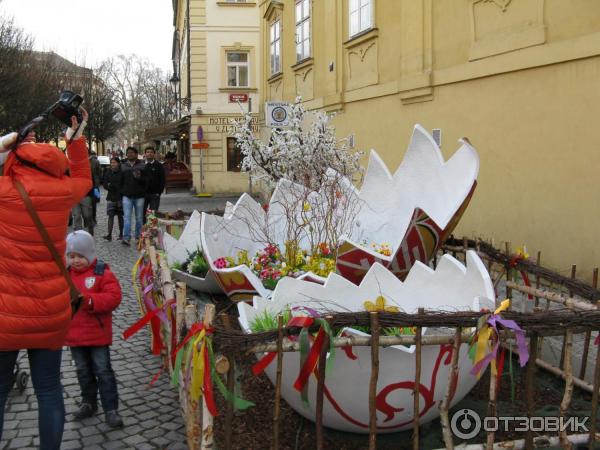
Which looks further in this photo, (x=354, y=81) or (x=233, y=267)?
(x=354, y=81)

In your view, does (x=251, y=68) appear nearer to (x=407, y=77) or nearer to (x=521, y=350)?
(x=407, y=77)

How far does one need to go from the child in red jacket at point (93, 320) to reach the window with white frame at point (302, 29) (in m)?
11.8

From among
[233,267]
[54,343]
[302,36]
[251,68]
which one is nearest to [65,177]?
[54,343]

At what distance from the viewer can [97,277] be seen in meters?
3.71

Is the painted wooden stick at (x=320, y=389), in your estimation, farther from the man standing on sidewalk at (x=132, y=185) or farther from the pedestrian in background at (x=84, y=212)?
the pedestrian in background at (x=84, y=212)

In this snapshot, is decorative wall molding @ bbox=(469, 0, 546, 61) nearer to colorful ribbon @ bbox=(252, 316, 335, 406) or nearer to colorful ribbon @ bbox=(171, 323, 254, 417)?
colorful ribbon @ bbox=(252, 316, 335, 406)

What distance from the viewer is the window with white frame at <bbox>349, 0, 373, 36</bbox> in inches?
450

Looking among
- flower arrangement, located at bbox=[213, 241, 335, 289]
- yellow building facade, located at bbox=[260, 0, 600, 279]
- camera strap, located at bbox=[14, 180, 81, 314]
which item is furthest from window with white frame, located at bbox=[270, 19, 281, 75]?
camera strap, located at bbox=[14, 180, 81, 314]

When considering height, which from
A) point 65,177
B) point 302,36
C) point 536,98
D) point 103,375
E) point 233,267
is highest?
Answer: point 302,36

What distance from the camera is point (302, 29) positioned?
1492 cm

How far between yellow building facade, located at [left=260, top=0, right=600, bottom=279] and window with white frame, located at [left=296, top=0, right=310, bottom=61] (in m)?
2.27

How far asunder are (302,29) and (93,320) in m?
12.6

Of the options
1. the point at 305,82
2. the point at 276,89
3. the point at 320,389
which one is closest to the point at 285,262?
the point at 320,389

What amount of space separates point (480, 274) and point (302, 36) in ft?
40.5
